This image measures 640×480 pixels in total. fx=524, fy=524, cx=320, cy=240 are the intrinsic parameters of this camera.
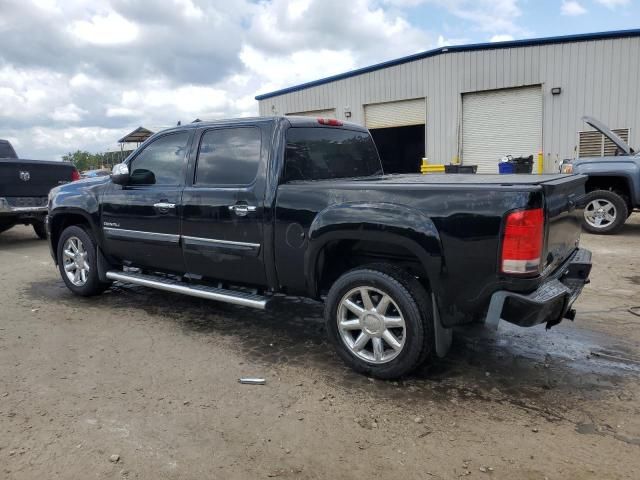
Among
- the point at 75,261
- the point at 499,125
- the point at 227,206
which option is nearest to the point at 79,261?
the point at 75,261

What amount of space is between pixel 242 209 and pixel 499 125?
1387cm

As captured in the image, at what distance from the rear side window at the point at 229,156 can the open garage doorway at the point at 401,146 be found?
15.5m

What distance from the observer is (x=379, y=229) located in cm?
344

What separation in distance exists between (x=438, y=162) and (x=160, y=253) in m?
14.2

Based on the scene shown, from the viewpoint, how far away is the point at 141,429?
302cm

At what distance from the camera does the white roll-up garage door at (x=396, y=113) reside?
58.6ft

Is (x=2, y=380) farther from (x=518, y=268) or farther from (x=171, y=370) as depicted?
(x=518, y=268)

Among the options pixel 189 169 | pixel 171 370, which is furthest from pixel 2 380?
pixel 189 169

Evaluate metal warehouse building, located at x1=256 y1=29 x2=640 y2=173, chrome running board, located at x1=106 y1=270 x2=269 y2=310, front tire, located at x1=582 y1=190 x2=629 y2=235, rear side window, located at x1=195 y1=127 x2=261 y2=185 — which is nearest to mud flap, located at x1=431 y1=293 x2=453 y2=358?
chrome running board, located at x1=106 y1=270 x2=269 y2=310

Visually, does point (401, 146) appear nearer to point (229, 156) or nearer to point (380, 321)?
point (229, 156)

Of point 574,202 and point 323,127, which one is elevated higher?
point 323,127

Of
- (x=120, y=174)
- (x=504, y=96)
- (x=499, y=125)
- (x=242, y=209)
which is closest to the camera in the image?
(x=242, y=209)

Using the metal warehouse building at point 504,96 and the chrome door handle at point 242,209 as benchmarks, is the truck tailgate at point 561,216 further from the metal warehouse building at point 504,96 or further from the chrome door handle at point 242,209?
the metal warehouse building at point 504,96

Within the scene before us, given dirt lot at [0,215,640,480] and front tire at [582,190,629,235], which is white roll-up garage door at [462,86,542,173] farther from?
dirt lot at [0,215,640,480]
